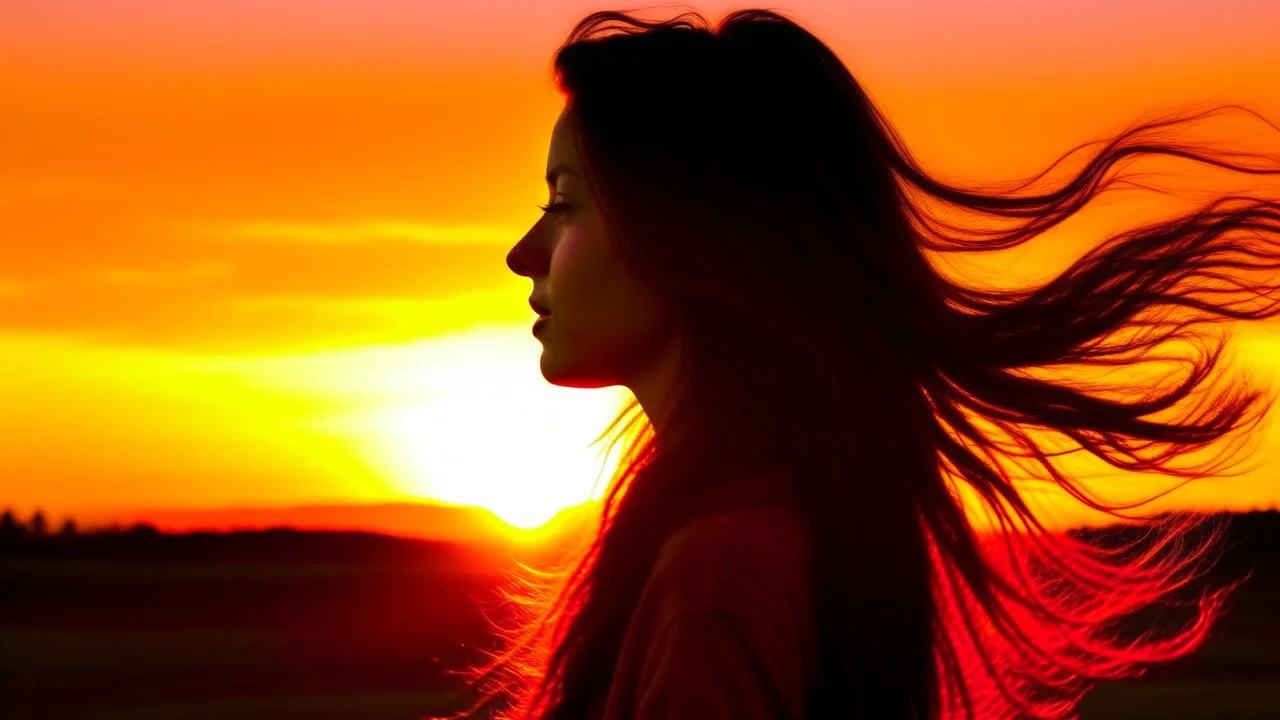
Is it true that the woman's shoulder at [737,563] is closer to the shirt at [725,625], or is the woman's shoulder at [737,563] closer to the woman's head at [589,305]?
the shirt at [725,625]

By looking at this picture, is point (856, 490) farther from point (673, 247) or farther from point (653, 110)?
point (653, 110)

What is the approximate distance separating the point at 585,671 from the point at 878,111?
0.93m

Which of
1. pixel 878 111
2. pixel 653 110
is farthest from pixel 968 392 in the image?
pixel 653 110

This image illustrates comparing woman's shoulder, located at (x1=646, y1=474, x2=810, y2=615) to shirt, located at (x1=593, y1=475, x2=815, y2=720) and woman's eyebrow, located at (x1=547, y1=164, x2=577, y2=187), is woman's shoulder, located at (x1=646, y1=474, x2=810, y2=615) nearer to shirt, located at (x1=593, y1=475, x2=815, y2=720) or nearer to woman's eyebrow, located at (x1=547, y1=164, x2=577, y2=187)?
shirt, located at (x1=593, y1=475, x2=815, y2=720)

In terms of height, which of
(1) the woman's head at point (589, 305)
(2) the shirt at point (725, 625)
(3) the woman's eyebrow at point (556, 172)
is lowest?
(2) the shirt at point (725, 625)

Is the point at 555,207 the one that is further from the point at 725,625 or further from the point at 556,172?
the point at 725,625

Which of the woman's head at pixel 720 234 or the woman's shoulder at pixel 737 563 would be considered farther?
the woman's head at pixel 720 234

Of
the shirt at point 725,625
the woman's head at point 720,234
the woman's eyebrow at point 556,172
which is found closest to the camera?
the shirt at point 725,625

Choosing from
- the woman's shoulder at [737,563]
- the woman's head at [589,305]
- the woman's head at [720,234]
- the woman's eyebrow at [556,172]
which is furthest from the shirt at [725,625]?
the woman's eyebrow at [556,172]

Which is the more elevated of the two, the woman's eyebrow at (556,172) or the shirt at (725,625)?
the woman's eyebrow at (556,172)

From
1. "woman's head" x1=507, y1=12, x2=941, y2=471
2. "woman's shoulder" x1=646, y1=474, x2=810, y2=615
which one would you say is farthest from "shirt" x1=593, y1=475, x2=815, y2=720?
"woman's head" x1=507, y1=12, x2=941, y2=471

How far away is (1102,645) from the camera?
3.08 metres

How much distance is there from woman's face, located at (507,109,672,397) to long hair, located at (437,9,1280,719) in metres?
0.04

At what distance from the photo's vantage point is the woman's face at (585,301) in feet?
7.95
